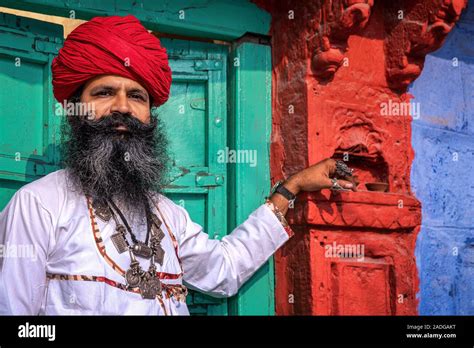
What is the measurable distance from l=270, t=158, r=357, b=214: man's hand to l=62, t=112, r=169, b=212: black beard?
1.98 feet

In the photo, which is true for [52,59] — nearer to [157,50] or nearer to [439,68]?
[157,50]

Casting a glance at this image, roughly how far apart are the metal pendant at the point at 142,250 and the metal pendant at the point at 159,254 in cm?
3

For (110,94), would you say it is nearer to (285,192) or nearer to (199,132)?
(199,132)

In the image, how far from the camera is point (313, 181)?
10.3 feet

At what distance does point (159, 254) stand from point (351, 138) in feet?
3.84

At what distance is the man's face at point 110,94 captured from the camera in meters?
2.87

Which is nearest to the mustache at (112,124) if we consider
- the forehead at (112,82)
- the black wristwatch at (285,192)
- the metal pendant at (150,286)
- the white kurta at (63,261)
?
the forehead at (112,82)

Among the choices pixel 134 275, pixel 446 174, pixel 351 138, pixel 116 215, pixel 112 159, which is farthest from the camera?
pixel 446 174

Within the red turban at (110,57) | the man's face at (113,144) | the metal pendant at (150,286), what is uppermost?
the red turban at (110,57)

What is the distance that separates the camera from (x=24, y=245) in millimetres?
2520

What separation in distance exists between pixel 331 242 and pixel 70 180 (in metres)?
1.22

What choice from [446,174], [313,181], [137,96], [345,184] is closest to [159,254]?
[137,96]

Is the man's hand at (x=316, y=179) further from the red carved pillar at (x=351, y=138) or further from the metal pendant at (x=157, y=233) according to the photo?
the metal pendant at (x=157, y=233)
